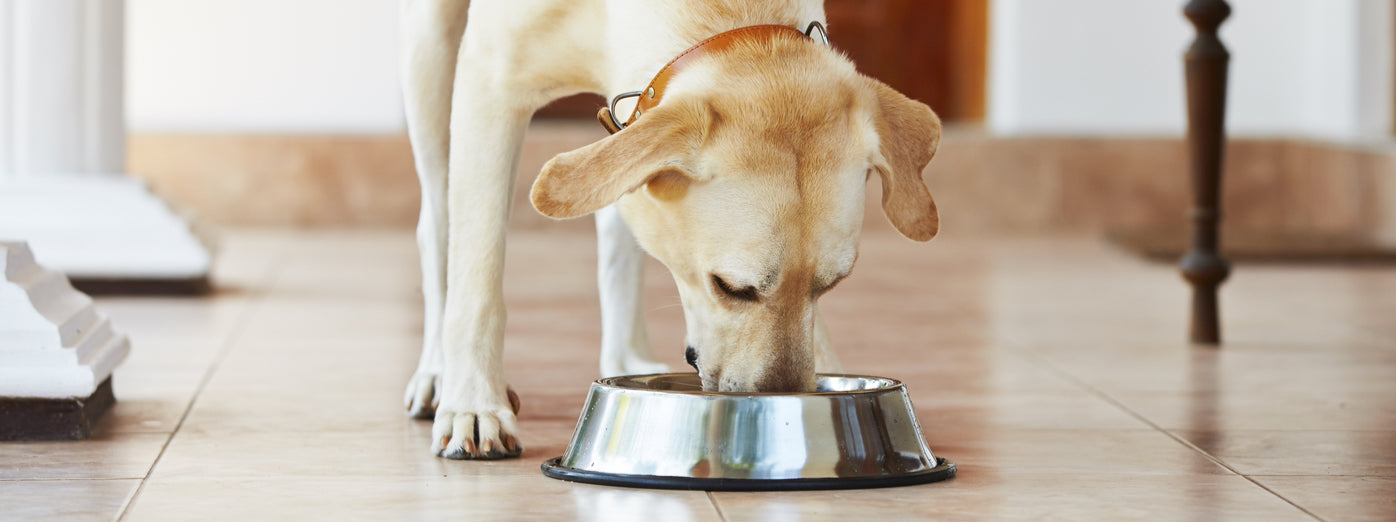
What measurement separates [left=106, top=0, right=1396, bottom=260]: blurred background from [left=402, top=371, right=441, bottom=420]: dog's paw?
400 centimetres

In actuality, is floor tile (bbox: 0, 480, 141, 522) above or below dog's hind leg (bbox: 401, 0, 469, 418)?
below

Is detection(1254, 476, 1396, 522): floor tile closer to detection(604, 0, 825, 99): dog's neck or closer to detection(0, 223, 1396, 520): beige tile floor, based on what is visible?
detection(0, 223, 1396, 520): beige tile floor

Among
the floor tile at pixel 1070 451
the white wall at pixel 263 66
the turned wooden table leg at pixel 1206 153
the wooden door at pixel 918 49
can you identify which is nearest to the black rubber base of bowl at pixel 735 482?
the floor tile at pixel 1070 451

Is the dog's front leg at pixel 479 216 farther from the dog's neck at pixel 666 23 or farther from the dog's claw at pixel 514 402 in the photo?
the dog's neck at pixel 666 23

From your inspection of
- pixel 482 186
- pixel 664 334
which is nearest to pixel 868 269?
pixel 664 334

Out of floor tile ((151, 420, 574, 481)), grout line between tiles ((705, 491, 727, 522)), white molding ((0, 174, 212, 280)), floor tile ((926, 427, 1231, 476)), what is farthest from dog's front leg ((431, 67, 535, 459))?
white molding ((0, 174, 212, 280))

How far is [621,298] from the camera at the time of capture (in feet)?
9.90

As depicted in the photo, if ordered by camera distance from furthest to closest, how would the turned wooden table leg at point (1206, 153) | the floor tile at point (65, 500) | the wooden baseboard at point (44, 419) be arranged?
1. the turned wooden table leg at point (1206, 153)
2. the wooden baseboard at point (44, 419)
3. the floor tile at point (65, 500)

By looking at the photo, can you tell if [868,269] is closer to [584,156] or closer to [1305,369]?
[1305,369]

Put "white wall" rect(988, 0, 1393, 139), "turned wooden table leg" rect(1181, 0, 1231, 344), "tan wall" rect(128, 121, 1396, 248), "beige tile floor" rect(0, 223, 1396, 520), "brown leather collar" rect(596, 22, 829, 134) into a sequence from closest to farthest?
"beige tile floor" rect(0, 223, 1396, 520) < "brown leather collar" rect(596, 22, 829, 134) < "turned wooden table leg" rect(1181, 0, 1231, 344) < "tan wall" rect(128, 121, 1396, 248) < "white wall" rect(988, 0, 1393, 139)

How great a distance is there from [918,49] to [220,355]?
4.88m

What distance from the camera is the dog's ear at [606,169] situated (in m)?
2.03

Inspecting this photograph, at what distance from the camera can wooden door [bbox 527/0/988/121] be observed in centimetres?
A: 758

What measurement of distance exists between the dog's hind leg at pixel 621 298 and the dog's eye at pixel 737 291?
0.84 meters
